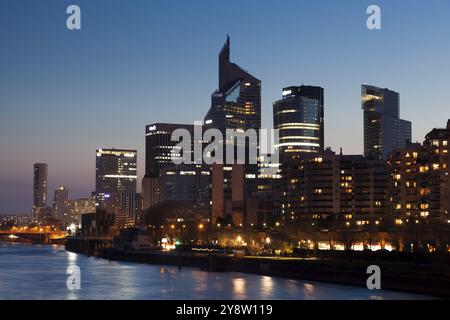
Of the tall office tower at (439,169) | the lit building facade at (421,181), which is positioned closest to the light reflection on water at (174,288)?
the lit building facade at (421,181)

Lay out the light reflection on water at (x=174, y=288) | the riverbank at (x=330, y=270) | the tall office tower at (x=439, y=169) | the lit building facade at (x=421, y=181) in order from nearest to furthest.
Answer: the light reflection on water at (x=174, y=288) → the riverbank at (x=330, y=270) → the tall office tower at (x=439, y=169) → the lit building facade at (x=421, y=181)

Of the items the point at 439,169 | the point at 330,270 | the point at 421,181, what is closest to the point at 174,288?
the point at 330,270

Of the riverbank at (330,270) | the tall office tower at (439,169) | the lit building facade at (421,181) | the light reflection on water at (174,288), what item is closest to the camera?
the light reflection on water at (174,288)

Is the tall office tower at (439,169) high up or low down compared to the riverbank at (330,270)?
up

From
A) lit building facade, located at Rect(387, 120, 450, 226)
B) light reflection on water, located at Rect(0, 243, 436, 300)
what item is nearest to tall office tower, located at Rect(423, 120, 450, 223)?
lit building facade, located at Rect(387, 120, 450, 226)

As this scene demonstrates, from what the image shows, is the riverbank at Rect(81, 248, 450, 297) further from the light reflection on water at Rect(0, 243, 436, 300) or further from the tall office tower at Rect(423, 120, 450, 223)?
the tall office tower at Rect(423, 120, 450, 223)

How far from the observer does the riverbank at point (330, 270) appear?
4959 centimetres

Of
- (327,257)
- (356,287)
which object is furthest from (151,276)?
(356,287)

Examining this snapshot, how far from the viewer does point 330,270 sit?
6162 cm

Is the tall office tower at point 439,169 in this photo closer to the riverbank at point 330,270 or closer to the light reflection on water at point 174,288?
the riverbank at point 330,270

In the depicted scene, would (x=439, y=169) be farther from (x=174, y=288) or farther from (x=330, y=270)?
(x=174, y=288)

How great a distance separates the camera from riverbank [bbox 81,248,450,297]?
49594 mm

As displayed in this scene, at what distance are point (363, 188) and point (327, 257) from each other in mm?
61721
